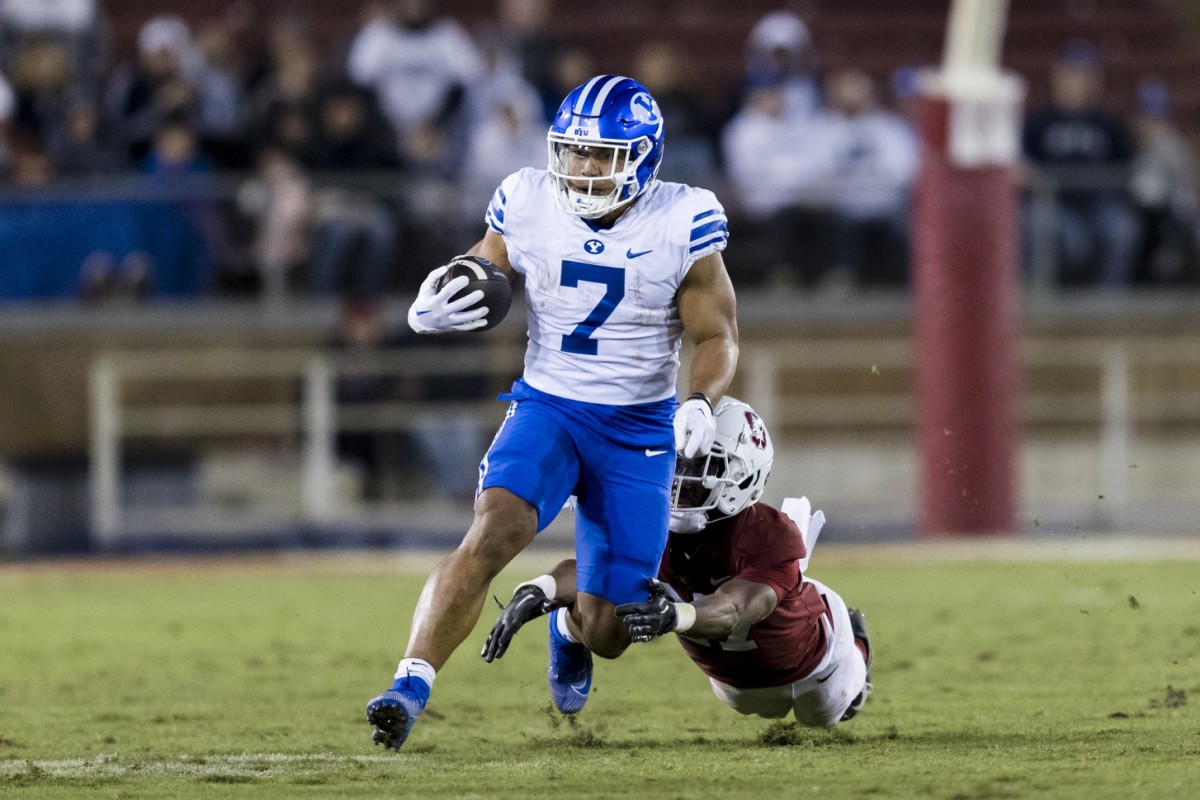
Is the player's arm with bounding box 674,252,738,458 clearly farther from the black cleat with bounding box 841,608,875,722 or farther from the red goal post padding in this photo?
the red goal post padding

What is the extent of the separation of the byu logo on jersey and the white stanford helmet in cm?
90

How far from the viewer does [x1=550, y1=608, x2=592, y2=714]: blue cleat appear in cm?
597

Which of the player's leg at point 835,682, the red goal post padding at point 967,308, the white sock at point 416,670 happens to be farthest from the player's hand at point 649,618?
the red goal post padding at point 967,308

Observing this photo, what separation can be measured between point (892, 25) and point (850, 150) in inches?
149

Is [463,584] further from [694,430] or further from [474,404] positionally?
[474,404]

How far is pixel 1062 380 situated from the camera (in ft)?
46.0

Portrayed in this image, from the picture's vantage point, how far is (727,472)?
5.45 meters

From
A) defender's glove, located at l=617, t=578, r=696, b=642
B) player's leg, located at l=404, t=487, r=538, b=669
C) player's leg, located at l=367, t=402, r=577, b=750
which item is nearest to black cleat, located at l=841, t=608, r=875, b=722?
defender's glove, located at l=617, t=578, r=696, b=642

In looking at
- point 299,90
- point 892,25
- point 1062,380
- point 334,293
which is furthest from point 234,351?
point 892,25

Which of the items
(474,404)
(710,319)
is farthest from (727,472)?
(474,404)

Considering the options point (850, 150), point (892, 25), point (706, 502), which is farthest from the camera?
point (892, 25)

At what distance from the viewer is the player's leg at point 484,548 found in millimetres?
5160

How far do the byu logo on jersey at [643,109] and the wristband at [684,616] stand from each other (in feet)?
4.73

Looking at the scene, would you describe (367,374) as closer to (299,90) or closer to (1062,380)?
(299,90)
